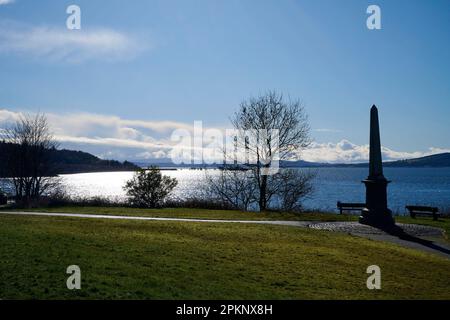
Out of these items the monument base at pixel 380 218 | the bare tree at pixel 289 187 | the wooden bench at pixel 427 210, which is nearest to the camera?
the monument base at pixel 380 218

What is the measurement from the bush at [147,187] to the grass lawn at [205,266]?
20.1 m

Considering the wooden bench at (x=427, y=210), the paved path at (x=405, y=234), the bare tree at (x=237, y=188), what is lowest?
the paved path at (x=405, y=234)

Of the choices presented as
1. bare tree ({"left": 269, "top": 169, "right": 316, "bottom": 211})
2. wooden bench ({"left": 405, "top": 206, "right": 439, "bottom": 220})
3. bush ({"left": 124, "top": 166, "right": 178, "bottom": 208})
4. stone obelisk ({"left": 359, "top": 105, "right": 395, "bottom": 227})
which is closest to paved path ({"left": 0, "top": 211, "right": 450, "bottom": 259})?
stone obelisk ({"left": 359, "top": 105, "right": 395, "bottom": 227})

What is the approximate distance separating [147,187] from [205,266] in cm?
2649

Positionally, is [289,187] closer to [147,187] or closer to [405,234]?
[147,187]

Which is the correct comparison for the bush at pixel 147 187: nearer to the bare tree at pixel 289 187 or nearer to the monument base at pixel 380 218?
the bare tree at pixel 289 187

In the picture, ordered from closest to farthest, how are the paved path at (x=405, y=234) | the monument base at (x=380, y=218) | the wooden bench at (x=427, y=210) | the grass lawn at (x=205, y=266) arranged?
the grass lawn at (x=205, y=266) → the paved path at (x=405, y=234) → the monument base at (x=380, y=218) → the wooden bench at (x=427, y=210)

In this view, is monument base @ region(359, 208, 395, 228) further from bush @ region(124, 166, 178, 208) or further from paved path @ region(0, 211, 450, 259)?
bush @ region(124, 166, 178, 208)

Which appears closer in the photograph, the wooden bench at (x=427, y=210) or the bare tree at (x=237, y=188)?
the wooden bench at (x=427, y=210)

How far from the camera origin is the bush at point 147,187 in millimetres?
35688

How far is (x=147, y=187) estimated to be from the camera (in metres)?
35.7

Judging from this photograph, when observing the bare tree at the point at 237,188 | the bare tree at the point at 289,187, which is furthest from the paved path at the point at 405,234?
the bare tree at the point at 237,188

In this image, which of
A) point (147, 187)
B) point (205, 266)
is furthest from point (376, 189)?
point (147, 187)

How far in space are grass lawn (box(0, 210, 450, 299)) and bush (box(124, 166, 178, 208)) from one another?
20084 mm
